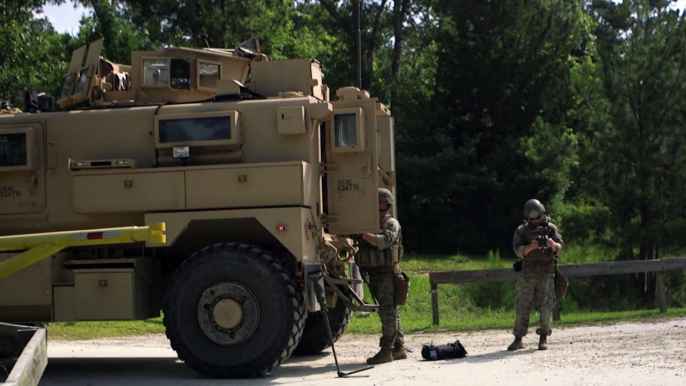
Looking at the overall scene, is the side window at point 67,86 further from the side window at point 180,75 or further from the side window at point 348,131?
the side window at point 348,131

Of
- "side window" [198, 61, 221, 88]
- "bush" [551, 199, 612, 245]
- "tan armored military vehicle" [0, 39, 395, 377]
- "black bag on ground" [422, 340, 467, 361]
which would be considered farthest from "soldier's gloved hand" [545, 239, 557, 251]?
"bush" [551, 199, 612, 245]

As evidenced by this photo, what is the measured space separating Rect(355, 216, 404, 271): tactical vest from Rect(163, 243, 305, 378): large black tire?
121cm

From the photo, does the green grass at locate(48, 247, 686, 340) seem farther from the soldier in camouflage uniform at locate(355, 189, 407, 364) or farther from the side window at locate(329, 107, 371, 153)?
the side window at locate(329, 107, 371, 153)

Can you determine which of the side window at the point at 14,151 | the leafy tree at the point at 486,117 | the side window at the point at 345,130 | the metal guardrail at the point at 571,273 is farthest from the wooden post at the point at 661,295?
the leafy tree at the point at 486,117

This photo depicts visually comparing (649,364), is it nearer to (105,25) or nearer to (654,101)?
(654,101)

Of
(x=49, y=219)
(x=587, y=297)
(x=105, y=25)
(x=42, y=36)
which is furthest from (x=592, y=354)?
(x=105, y=25)

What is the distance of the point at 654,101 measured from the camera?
Answer: 20.7 meters

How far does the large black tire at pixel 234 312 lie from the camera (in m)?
10.1

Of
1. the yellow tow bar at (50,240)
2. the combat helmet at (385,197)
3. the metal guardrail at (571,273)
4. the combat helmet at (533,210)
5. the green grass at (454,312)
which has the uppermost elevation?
the combat helmet at (385,197)

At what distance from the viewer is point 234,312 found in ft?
33.6

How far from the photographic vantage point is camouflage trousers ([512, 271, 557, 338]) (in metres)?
12.0

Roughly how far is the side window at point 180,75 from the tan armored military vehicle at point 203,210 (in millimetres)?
482

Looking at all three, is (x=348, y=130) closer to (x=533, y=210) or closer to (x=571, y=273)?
(x=533, y=210)

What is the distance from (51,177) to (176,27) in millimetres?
22050
